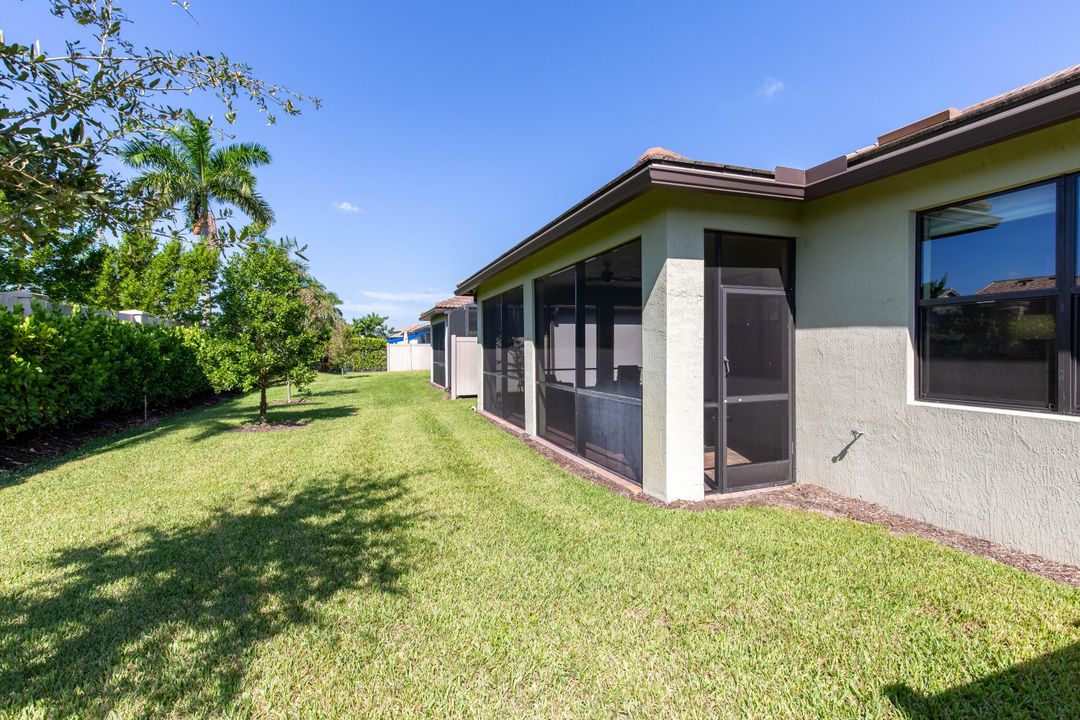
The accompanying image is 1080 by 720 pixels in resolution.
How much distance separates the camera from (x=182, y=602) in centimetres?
293

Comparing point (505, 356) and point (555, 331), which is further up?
point (555, 331)

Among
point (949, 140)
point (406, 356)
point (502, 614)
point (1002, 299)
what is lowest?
point (502, 614)

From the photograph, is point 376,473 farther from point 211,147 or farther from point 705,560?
point 211,147

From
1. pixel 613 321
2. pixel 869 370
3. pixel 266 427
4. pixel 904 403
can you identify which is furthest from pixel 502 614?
pixel 266 427

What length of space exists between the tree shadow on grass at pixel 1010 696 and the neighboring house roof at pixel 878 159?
3.17 metres

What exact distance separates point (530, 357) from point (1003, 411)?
19.8ft

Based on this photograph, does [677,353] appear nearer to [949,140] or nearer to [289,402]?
[949,140]

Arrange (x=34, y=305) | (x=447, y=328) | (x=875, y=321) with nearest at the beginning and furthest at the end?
(x=875, y=321), (x=34, y=305), (x=447, y=328)

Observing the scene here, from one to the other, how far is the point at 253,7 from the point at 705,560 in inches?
198

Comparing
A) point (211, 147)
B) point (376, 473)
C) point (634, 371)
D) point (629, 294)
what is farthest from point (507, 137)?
point (211, 147)

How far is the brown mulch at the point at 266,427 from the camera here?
9.21m

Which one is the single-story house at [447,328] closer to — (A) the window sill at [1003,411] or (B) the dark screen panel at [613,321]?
(B) the dark screen panel at [613,321]

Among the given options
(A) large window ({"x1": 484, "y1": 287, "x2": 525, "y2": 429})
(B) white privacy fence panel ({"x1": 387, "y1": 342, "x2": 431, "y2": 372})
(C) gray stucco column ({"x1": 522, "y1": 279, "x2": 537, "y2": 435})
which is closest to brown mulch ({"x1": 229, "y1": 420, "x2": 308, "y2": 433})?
(A) large window ({"x1": 484, "y1": 287, "x2": 525, "y2": 429})

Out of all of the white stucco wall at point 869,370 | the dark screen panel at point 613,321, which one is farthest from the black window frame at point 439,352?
the white stucco wall at point 869,370
